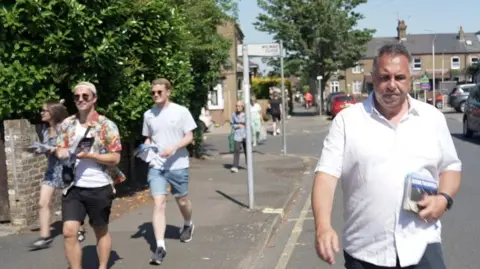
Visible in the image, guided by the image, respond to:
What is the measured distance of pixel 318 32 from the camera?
41.8m

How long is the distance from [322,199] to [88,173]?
107 inches

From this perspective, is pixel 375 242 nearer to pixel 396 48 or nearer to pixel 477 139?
pixel 396 48

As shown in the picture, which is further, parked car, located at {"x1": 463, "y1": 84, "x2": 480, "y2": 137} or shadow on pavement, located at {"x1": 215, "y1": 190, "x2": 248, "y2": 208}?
parked car, located at {"x1": 463, "y1": 84, "x2": 480, "y2": 137}

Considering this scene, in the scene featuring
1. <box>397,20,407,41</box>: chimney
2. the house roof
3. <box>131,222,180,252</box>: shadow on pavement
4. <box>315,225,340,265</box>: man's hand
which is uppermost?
<box>397,20,407,41</box>: chimney

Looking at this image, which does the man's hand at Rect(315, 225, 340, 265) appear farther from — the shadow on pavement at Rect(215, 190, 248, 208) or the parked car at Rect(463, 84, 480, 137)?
the parked car at Rect(463, 84, 480, 137)

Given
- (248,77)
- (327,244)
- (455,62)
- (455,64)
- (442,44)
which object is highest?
(442,44)

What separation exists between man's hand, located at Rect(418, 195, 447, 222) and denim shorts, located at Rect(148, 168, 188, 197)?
3703 millimetres

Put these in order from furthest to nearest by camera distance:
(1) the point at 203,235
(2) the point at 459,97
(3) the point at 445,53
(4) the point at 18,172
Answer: (3) the point at 445,53 < (2) the point at 459,97 < (4) the point at 18,172 < (1) the point at 203,235

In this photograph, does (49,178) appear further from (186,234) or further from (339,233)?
(339,233)

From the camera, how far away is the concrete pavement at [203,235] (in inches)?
244

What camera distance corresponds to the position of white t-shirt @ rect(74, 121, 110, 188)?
5.15 metres

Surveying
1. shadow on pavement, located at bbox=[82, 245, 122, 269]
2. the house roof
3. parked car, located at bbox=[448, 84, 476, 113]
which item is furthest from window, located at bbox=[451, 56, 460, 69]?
shadow on pavement, located at bbox=[82, 245, 122, 269]

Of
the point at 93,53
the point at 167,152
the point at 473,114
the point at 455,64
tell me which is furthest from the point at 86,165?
the point at 455,64

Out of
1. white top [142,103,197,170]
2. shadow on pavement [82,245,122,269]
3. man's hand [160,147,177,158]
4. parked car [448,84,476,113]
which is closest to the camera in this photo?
shadow on pavement [82,245,122,269]
